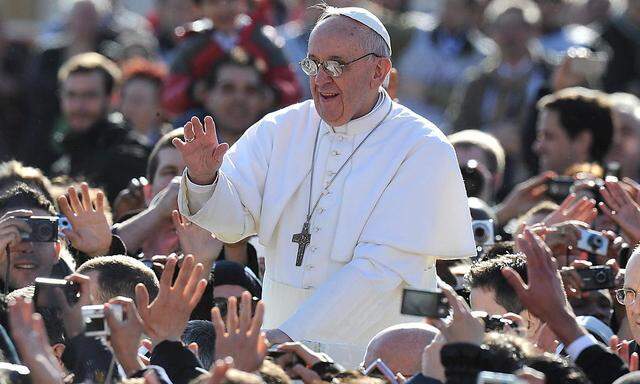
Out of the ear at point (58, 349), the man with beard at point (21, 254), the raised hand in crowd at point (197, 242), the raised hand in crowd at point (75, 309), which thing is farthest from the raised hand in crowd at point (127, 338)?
the raised hand in crowd at point (197, 242)

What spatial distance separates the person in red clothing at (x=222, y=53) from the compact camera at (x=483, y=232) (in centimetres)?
351

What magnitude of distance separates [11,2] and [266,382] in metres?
17.1

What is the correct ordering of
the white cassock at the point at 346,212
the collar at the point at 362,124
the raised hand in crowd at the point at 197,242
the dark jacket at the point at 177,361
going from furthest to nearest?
1. the raised hand in crowd at the point at 197,242
2. the collar at the point at 362,124
3. the white cassock at the point at 346,212
4. the dark jacket at the point at 177,361

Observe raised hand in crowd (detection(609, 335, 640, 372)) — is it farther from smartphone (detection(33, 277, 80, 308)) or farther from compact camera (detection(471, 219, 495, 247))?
smartphone (detection(33, 277, 80, 308))

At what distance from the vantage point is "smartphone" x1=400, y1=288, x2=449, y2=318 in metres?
6.01

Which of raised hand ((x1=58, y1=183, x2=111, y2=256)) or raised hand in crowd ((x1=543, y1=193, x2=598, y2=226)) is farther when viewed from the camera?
raised hand in crowd ((x1=543, y1=193, x2=598, y2=226))

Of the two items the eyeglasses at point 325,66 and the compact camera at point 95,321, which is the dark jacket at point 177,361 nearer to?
the compact camera at point 95,321

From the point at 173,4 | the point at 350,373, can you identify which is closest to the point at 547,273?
the point at 350,373

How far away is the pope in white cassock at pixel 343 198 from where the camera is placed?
7.51 metres

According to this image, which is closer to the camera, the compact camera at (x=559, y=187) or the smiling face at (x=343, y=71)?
the smiling face at (x=343, y=71)

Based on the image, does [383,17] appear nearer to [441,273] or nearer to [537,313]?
[441,273]

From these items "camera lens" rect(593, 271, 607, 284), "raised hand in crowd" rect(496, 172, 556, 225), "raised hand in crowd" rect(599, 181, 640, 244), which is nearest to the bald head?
"camera lens" rect(593, 271, 607, 284)

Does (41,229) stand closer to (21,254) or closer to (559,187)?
(21,254)

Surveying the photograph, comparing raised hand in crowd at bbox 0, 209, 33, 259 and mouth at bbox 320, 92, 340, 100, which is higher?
mouth at bbox 320, 92, 340, 100
